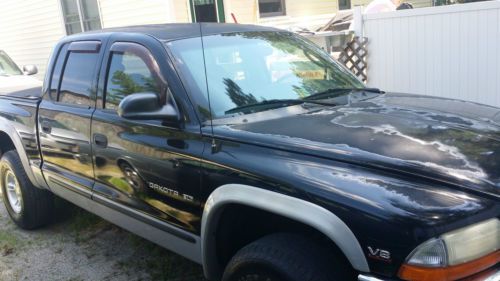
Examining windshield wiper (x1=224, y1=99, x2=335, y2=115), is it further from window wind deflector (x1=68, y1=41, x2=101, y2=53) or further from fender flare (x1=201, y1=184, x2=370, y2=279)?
window wind deflector (x1=68, y1=41, x2=101, y2=53)

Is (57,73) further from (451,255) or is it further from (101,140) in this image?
(451,255)

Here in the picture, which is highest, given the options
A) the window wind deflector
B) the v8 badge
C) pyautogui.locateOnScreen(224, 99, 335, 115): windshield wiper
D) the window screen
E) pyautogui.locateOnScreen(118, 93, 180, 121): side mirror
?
the window wind deflector

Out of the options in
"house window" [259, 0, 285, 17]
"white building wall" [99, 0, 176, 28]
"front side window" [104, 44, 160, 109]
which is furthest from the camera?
"house window" [259, 0, 285, 17]

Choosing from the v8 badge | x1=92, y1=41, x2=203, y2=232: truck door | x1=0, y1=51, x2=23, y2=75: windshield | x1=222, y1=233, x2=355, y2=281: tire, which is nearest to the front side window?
x1=92, y1=41, x2=203, y2=232: truck door

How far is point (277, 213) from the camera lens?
2.31m

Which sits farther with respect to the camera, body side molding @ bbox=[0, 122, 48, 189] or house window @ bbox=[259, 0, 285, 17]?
house window @ bbox=[259, 0, 285, 17]

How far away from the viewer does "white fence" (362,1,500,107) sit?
6.41 m

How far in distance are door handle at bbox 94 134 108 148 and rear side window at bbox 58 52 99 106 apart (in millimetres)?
313

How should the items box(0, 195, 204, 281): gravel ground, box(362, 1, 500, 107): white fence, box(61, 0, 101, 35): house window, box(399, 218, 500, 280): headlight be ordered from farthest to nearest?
box(61, 0, 101, 35): house window, box(362, 1, 500, 107): white fence, box(0, 195, 204, 281): gravel ground, box(399, 218, 500, 280): headlight

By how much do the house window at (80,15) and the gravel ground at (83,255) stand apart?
9372mm

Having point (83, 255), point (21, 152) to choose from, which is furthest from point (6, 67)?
point (83, 255)

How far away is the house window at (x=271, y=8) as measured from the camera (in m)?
12.1

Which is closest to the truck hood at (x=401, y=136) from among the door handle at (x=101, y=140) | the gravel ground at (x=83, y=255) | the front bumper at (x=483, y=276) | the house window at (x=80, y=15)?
the front bumper at (x=483, y=276)

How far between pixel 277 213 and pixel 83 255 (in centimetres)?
255
